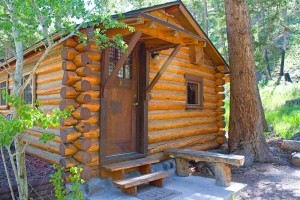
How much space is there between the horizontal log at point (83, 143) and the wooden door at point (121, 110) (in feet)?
1.61

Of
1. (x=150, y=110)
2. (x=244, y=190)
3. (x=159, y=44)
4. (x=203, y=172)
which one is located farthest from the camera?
(x=203, y=172)

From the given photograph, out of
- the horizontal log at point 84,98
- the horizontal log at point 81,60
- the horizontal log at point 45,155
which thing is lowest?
the horizontal log at point 45,155

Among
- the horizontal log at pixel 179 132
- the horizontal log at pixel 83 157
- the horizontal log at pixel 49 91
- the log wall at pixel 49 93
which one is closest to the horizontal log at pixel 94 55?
the log wall at pixel 49 93

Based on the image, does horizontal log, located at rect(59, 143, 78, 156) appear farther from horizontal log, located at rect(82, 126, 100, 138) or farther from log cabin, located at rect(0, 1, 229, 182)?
horizontal log, located at rect(82, 126, 100, 138)

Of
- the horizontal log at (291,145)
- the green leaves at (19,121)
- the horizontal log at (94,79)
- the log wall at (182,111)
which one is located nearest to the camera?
the green leaves at (19,121)

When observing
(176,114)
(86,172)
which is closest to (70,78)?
(86,172)

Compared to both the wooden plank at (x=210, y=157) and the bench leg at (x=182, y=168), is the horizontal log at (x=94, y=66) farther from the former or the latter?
the bench leg at (x=182, y=168)

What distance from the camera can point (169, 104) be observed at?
7656 mm

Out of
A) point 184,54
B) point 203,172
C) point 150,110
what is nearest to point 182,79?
point 184,54

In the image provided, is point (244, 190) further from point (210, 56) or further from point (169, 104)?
point (210, 56)

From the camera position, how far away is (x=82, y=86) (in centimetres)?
516

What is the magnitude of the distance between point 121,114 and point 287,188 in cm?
406

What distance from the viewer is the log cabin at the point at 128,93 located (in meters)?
5.18

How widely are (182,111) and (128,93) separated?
235 cm
